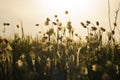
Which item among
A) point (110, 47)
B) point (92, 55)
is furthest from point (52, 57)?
point (110, 47)

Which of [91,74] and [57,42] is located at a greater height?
[57,42]

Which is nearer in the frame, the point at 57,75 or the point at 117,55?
the point at 57,75

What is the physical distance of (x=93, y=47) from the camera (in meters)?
2.89

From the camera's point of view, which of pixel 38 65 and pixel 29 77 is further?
pixel 38 65

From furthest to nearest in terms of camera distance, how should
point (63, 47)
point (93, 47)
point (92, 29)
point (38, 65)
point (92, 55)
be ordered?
point (92, 29)
point (63, 47)
point (93, 47)
point (92, 55)
point (38, 65)

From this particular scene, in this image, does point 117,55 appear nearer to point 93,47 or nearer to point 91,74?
point 93,47

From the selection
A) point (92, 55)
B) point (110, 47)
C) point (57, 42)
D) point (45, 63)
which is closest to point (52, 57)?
point (45, 63)

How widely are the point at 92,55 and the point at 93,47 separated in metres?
0.22

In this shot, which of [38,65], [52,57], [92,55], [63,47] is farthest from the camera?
[63,47]

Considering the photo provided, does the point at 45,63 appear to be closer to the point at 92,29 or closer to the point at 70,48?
the point at 70,48

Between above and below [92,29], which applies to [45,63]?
below

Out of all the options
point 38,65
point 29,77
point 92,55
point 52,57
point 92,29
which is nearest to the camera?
point 29,77

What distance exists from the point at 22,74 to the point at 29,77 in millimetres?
195

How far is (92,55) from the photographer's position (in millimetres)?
2684
